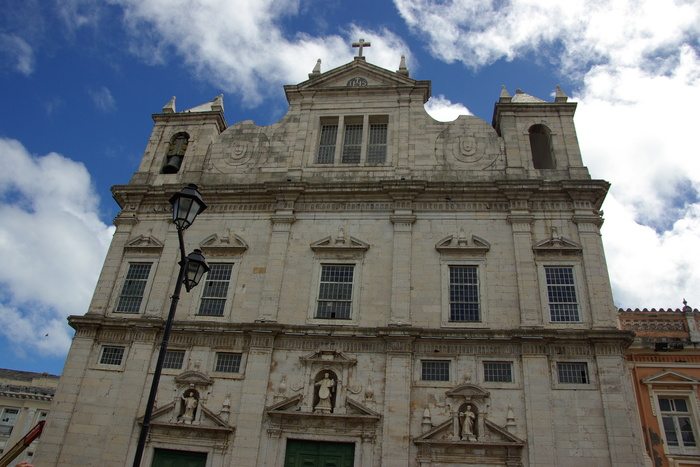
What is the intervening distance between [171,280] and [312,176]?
6.63 metres

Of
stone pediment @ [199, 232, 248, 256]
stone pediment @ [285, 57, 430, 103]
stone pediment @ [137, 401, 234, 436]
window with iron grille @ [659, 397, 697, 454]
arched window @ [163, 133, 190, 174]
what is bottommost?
stone pediment @ [137, 401, 234, 436]

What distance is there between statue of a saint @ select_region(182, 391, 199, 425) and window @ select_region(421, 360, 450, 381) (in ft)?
23.9

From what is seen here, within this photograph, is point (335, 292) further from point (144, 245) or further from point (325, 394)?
point (144, 245)

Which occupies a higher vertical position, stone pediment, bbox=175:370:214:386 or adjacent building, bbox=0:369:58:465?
adjacent building, bbox=0:369:58:465

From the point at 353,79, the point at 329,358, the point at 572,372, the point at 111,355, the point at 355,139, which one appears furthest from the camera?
the point at 353,79

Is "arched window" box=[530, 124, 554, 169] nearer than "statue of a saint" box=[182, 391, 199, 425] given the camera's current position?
No

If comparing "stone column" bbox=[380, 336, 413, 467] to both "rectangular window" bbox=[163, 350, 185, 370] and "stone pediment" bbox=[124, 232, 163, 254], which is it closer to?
"rectangular window" bbox=[163, 350, 185, 370]

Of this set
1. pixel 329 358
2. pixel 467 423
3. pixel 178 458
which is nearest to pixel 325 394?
pixel 329 358

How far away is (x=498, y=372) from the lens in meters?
17.1

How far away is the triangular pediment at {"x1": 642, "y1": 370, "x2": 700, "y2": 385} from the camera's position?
1686cm

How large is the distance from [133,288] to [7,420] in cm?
3164

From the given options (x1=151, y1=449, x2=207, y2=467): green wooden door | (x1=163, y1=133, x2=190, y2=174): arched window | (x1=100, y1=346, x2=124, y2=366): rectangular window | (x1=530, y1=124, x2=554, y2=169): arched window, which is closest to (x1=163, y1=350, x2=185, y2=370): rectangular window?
(x1=100, y1=346, x2=124, y2=366): rectangular window

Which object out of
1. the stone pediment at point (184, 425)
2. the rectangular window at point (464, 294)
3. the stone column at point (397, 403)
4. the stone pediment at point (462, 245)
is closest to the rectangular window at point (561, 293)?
the stone pediment at point (462, 245)

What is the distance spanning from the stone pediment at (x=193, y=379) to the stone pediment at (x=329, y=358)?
3.11m
